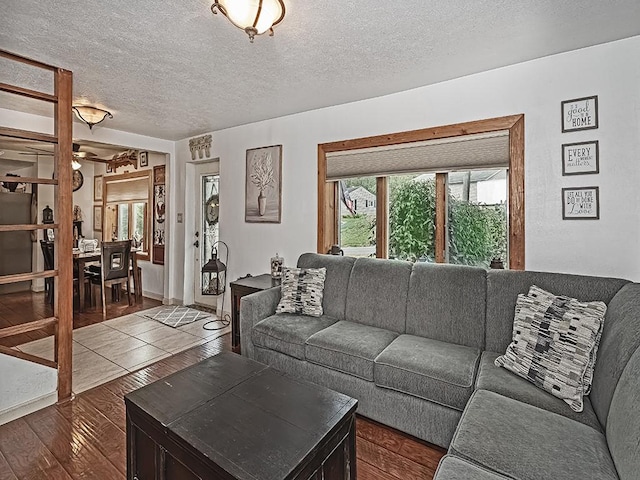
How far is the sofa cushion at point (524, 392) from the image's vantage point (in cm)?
146

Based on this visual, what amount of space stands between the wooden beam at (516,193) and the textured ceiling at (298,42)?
545 mm

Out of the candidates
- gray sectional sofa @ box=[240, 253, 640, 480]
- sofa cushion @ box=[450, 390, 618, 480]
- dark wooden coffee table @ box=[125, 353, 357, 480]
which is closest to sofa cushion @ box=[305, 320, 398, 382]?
gray sectional sofa @ box=[240, 253, 640, 480]

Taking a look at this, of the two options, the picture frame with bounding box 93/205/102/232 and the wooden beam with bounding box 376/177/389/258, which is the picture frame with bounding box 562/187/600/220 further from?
the picture frame with bounding box 93/205/102/232

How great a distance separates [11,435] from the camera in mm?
2023

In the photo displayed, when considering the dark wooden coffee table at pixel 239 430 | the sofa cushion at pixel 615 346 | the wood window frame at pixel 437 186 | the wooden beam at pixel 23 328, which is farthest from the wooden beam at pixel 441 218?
the wooden beam at pixel 23 328

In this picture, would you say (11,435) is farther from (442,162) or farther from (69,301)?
(442,162)

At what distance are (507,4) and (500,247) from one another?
175 centimetres

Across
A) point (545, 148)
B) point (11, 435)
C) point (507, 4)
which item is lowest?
point (11, 435)

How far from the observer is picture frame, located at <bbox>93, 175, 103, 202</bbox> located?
658cm

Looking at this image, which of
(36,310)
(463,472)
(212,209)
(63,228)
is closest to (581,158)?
(463,472)

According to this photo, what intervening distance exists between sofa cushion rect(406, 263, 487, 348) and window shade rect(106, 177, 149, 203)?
506 cm

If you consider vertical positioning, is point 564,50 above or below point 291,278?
above

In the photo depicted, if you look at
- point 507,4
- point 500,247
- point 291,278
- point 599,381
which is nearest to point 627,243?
point 500,247

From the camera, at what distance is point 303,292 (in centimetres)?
288
